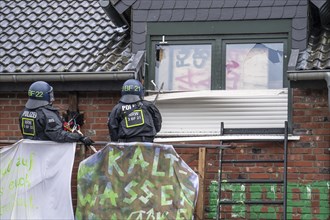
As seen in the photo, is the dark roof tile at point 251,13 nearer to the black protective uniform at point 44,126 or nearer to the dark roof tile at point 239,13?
the dark roof tile at point 239,13

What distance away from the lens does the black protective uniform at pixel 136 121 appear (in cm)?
1080

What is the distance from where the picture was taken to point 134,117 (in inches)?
425

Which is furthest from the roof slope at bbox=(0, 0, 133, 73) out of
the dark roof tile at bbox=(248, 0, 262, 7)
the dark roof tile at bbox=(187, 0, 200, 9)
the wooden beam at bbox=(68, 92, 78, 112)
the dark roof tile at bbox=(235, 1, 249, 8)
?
the dark roof tile at bbox=(248, 0, 262, 7)

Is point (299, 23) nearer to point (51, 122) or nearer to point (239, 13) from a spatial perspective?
point (239, 13)

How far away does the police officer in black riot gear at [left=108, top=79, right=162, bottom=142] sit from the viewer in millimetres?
10812

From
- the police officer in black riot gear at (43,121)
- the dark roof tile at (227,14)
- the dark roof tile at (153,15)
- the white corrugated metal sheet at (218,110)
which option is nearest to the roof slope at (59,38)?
the dark roof tile at (153,15)

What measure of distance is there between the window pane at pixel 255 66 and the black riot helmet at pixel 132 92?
167 cm

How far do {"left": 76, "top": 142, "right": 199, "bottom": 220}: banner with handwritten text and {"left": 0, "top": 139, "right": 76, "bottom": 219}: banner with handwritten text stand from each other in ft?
0.87

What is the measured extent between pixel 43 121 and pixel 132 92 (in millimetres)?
1118

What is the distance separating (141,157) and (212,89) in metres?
2.01

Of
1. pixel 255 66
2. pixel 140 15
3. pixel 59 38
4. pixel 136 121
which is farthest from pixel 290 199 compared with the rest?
pixel 59 38

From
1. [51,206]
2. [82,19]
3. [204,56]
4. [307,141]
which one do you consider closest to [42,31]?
[82,19]

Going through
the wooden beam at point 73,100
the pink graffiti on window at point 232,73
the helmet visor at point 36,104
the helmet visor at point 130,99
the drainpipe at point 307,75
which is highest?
the pink graffiti on window at point 232,73

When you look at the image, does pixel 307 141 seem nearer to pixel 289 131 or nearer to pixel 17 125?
pixel 289 131
